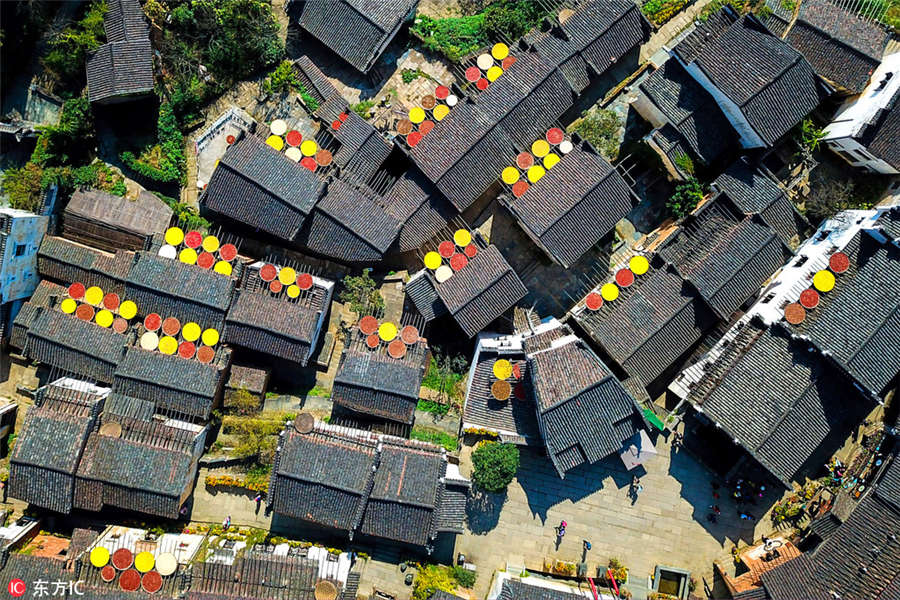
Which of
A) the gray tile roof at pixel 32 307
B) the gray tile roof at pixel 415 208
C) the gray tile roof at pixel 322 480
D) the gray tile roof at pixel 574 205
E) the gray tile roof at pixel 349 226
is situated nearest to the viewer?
the gray tile roof at pixel 322 480

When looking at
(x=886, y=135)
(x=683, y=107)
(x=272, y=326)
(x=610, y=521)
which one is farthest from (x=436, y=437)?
(x=886, y=135)

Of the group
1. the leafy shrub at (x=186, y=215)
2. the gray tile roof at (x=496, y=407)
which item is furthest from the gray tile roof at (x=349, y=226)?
the gray tile roof at (x=496, y=407)

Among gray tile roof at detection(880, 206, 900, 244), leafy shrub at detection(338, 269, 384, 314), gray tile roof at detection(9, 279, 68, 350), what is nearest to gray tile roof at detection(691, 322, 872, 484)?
gray tile roof at detection(880, 206, 900, 244)

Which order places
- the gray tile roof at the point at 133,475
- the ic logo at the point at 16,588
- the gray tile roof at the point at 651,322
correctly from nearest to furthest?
the ic logo at the point at 16,588 < the gray tile roof at the point at 133,475 < the gray tile roof at the point at 651,322

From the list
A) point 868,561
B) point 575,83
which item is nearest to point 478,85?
point 575,83

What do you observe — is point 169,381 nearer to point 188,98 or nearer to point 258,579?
point 258,579

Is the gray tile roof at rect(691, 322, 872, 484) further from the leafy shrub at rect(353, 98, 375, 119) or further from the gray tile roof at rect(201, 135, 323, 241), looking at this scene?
the leafy shrub at rect(353, 98, 375, 119)

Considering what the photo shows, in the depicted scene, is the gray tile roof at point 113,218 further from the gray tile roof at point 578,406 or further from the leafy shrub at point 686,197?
the leafy shrub at point 686,197

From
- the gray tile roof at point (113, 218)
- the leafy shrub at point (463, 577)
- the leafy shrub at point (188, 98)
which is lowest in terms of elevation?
the leafy shrub at point (463, 577)
